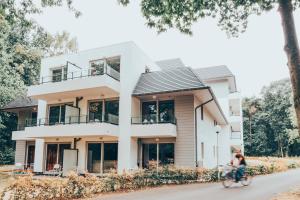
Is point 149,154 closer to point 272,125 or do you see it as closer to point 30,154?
point 30,154

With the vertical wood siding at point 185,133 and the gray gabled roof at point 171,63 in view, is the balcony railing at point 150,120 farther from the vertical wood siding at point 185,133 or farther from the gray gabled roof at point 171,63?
the gray gabled roof at point 171,63

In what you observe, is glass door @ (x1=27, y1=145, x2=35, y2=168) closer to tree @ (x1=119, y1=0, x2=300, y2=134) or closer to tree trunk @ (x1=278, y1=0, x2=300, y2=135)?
tree @ (x1=119, y1=0, x2=300, y2=134)

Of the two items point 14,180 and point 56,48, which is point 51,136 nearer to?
point 14,180

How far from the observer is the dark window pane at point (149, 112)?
19.5 meters

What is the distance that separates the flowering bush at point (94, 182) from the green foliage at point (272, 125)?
34.7 m

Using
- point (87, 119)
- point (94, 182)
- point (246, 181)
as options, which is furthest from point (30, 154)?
point (246, 181)

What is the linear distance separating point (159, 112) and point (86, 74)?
6.34 metres

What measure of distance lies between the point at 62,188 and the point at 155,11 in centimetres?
742

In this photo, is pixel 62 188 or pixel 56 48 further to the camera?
pixel 56 48

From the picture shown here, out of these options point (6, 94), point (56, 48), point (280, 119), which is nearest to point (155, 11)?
point (6, 94)

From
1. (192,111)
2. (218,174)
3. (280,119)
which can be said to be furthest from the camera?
(280,119)

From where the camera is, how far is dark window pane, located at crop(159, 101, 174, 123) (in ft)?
63.9

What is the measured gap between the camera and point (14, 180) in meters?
9.55

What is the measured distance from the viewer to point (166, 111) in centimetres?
1970
